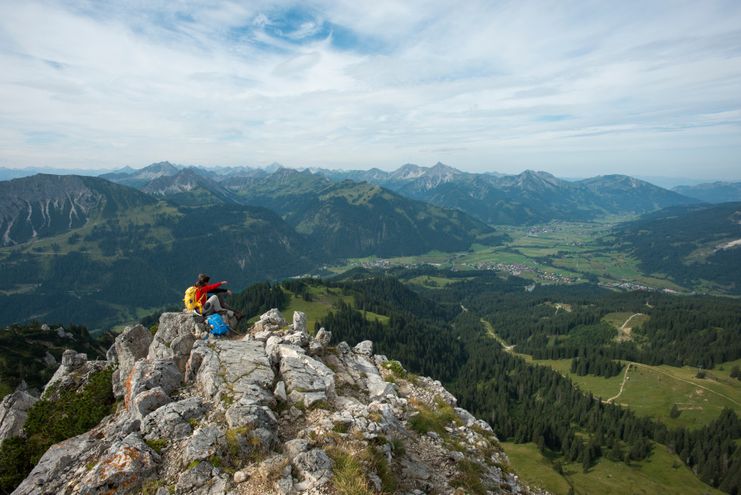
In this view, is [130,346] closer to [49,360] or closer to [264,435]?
[264,435]

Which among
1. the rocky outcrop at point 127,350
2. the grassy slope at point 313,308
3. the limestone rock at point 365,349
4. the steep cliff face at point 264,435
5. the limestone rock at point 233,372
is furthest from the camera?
the grassy slope at point 313,308

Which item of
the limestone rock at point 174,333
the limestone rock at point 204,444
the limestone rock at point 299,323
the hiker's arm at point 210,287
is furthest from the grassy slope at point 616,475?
the limestone rock at point 204,444

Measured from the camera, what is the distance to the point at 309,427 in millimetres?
16500

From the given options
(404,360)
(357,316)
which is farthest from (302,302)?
(404,360)

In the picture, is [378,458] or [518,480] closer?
[378,458]

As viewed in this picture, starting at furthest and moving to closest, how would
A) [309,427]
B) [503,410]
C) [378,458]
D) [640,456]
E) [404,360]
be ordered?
1. [404,360]
2. [503,410]
3. [640,456]
4. [309,427]
5. [378,458]

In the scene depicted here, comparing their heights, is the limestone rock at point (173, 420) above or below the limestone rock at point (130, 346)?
above

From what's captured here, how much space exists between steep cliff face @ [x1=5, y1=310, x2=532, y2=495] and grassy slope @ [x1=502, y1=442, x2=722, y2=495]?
78304 millimetres

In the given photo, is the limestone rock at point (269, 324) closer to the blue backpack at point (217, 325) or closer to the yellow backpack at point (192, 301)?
the blue backpack at point (217, 325)

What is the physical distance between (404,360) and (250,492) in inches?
5962

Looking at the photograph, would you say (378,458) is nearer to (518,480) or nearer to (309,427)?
(309,427)

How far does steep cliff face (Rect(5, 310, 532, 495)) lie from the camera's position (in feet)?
43.4

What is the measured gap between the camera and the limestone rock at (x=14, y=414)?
24.2 meters

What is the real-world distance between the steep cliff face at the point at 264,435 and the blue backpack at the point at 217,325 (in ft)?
2.83
